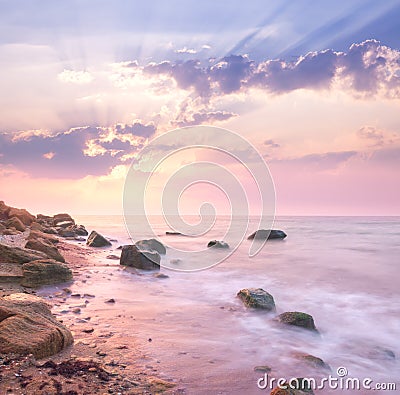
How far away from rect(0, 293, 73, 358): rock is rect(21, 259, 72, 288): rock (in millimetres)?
3147

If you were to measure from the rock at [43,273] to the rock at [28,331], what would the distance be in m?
3.15

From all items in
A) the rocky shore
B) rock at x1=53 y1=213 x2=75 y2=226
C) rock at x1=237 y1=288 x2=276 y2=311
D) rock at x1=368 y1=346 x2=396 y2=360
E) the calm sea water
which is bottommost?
rock at x1=368 y1=346 x2=396 y2=360

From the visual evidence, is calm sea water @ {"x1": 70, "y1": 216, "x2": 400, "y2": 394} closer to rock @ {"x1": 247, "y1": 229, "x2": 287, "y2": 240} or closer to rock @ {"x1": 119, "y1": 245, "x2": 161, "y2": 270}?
rock @ {"x1": 119, "y1": 245, "x2": 161, "y2": 270}

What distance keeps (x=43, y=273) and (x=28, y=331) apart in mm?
4234

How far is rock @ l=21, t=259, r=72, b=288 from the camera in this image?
794 cm

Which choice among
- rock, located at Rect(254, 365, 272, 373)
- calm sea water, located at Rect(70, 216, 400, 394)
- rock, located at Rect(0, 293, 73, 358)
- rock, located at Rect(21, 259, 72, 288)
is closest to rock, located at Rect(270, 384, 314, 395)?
calm sea water, located at Rect(70, 216, 400, 394)

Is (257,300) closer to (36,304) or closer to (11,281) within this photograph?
(36,304)

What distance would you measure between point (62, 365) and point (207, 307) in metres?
4.63

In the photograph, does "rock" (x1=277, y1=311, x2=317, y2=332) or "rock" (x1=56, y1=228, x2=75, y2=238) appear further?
"rock" (x1=56, y1=228, x2=75, y2=238)

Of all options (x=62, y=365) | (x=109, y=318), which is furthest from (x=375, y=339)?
(x=62, y=365)

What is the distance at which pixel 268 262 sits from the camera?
17.0 m

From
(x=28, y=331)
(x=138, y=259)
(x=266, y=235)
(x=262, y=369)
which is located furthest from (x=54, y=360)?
(x=266, y=235)

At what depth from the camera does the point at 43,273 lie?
825 cm

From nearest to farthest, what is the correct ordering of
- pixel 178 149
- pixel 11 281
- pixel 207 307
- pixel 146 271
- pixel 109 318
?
pixel 109 318 < pixel 11 281 < pixel 207 307 < pixel 146 271 < pixel 178 149
